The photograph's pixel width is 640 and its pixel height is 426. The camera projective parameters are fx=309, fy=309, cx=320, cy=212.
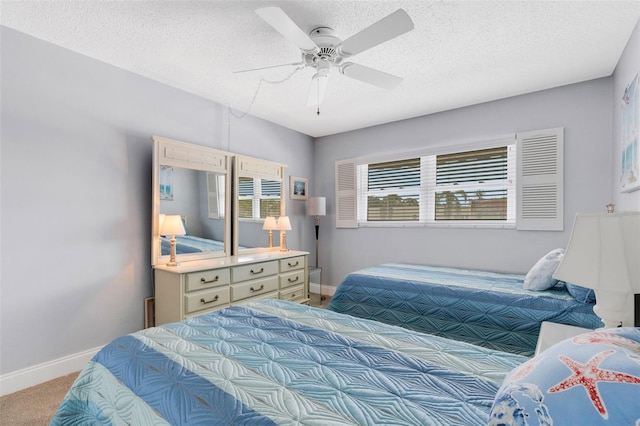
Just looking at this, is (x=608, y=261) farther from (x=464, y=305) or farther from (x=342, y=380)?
(x=464, y=305)

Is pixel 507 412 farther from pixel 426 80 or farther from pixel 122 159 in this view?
pixel 122 159

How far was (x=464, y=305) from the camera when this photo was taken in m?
2.42

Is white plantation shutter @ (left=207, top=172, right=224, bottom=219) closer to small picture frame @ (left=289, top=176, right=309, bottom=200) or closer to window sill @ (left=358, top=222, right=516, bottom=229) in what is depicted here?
small picture frame @ (left=289, top=176, right=309, bottom=200)

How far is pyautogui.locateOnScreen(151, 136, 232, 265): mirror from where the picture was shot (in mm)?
2863

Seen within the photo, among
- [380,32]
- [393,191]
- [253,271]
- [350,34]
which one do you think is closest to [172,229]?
[253,271]

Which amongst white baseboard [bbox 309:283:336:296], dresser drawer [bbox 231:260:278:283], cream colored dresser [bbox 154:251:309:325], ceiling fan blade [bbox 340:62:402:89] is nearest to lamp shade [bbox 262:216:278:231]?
cream colored dresser [bbox 154:251:309:325]

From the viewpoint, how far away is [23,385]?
86.8 inches

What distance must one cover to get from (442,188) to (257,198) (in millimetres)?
2334

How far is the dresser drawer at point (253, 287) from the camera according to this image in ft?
9.92

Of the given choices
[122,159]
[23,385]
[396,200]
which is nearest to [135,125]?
[122,159]

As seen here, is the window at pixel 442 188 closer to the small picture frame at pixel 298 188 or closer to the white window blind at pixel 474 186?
the white window blind at pixel 474 186

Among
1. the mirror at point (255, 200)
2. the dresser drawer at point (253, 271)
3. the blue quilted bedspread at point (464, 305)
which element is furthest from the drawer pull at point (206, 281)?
the blue quilted bedspread at point (464, 305)

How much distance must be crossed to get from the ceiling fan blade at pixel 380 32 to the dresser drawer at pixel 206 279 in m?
2.12

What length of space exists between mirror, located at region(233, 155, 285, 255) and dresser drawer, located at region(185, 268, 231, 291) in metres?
0.68
